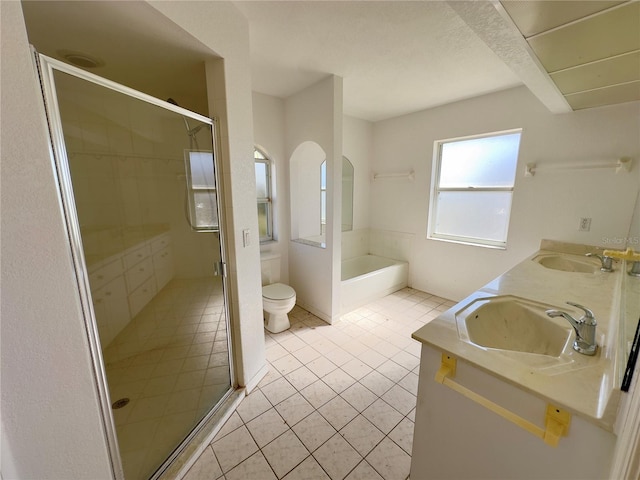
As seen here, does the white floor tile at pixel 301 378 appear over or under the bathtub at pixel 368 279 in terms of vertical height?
under

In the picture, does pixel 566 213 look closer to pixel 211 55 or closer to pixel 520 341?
pixel 520 341

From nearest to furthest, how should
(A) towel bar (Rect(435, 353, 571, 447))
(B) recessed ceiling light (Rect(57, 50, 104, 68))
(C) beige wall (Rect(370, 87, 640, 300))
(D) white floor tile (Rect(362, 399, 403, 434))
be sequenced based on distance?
(A) towel bar (Rect(435, 353, 571, 447)) < (B) recessed ceiling light (Rect(57, 50, 104, 68)) < (D) white floor tile (Rect(362, 399, 403, 434)) < (C) beige wall (Rect(370, 87, 640, 300))

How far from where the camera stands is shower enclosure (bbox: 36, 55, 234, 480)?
93 centimetres

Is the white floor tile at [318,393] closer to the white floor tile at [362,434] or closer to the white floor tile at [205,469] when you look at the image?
the white floor tile at [362,434]

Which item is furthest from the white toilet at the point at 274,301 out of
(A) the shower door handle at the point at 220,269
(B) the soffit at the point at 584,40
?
(B) the soffit at the point at 584,40

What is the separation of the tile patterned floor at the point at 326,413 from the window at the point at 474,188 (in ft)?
4.89

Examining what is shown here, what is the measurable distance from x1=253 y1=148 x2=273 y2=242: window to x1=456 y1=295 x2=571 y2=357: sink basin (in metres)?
2.34

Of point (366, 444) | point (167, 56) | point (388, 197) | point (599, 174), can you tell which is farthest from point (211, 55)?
point (599, 174)

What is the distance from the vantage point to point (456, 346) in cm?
93

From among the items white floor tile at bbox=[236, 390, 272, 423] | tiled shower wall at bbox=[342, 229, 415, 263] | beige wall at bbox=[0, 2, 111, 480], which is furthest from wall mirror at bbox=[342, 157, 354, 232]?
beige wall at bbox=[0, 2, 111, 480]

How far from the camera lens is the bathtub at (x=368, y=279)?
9.62 ft

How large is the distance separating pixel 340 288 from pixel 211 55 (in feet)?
7.51

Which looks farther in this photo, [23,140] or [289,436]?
[289,436]

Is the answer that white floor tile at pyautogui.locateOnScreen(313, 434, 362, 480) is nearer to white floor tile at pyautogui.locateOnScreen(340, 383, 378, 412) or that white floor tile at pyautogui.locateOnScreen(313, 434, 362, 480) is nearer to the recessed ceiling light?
white floor tile at pyautogui.locateOnScreen(340, 383, 378, 412)
